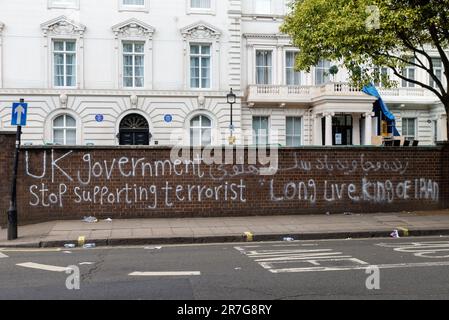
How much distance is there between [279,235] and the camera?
12.5m

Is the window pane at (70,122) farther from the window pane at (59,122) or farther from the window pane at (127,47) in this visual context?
the window pane at (127,47)

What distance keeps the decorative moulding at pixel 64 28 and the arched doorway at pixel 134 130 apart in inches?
218

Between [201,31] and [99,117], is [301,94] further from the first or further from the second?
[99,117]

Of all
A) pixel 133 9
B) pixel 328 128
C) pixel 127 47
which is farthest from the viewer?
pixel 328 128

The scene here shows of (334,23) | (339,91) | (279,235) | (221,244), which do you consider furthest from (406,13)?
(339,91)

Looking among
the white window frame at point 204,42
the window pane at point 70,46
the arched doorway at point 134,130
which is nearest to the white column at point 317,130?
the white window frame at point 204,42

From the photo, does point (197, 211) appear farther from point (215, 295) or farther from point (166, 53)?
point (166, 53)

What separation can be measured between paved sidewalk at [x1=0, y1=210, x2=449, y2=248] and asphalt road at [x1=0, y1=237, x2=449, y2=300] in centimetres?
62

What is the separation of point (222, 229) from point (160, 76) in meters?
19.1

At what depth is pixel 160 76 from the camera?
30703 mm

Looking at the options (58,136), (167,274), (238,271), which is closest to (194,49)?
(58,136)

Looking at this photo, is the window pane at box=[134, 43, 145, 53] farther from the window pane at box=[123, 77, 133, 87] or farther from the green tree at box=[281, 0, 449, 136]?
the green tree at box=[281, 0, 449, 136]

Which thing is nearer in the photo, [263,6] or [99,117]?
[99,117]

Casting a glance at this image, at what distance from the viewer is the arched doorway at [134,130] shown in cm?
3072
